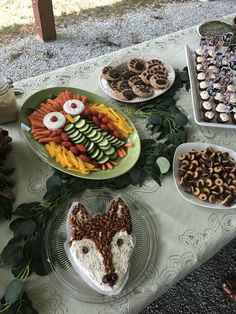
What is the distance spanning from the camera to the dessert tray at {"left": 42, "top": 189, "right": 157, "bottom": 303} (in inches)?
30.9

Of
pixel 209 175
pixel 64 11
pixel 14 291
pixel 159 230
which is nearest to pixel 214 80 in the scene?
pixel 209 175

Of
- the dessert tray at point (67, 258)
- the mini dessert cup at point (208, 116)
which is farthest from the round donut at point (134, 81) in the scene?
the dessert tray at point (67, 258)

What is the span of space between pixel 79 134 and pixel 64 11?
210 cm

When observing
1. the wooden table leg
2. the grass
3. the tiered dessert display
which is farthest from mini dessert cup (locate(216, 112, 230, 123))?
the grass

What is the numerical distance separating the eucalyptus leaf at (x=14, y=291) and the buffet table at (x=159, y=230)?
4 centimetres

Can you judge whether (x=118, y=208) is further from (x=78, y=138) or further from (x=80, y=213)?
(x=78, y=138)

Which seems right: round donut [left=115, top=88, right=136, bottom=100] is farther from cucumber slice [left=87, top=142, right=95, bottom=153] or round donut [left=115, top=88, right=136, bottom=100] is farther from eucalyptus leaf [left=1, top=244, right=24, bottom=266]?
eucalyptus leaf [left=1, top=244, right=24, bottom=266]

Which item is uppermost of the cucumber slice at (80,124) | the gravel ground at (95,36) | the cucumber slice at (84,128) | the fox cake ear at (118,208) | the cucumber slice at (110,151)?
the cucumber slice at (80,124)

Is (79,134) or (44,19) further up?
(79,134)

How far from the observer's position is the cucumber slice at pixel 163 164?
1006mm

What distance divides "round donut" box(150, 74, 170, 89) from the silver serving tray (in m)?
0.09

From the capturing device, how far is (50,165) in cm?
100

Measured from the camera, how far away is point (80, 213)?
868mm

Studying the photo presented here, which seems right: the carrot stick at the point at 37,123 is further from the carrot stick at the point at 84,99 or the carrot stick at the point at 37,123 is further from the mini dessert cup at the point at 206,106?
the mini dessert cup at the point at 206,106
